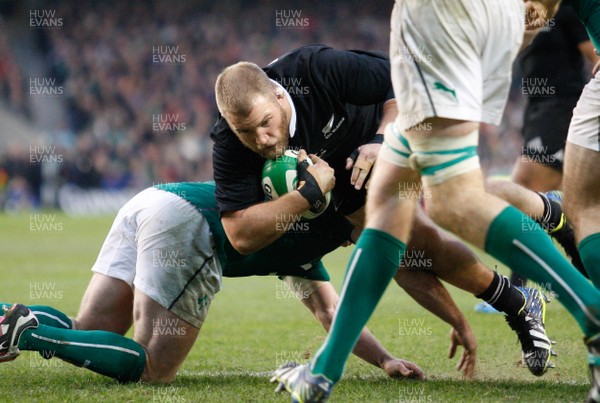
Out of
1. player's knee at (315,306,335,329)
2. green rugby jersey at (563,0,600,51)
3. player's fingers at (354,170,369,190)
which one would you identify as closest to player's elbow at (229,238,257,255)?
player's fingers at (354,170,369,190)

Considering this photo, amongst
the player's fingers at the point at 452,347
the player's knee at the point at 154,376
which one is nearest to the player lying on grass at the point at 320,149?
the player's fingers at the point at 452,347

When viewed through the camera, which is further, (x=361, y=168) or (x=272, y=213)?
(x=361, y=168)

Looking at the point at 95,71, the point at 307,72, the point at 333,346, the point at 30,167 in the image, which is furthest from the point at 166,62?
the point at 333,346

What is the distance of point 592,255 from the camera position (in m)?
3.76

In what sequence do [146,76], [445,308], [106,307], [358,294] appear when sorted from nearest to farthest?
[358,294] → [445,308] → [106,307] → [146,76]

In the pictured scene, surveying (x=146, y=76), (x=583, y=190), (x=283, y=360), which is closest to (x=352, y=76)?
(x=583, y=190)

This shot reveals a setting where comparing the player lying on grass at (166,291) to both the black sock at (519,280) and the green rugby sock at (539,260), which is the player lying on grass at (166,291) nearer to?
the black sock at (519,280)

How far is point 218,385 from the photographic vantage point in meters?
4.33

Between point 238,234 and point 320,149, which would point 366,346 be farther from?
point 320,149

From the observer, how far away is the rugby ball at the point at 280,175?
4.36m

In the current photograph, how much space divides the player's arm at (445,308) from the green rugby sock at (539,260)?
1546mm

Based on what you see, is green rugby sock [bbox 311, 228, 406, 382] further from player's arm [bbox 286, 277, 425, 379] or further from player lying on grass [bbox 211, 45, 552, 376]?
player's arm [bbox 286, 277, 425, 379]

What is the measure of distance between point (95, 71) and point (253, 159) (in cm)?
2166

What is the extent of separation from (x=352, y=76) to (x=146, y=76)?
823 inches
